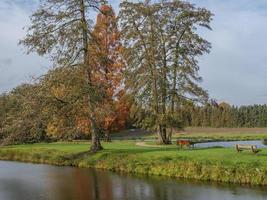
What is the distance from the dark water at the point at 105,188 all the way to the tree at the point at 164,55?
14432 mm

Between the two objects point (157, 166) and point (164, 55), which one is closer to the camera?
point (157, 166)

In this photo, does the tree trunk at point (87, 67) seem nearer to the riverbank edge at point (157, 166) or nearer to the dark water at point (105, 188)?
the riverbank edge at point (157, 166)

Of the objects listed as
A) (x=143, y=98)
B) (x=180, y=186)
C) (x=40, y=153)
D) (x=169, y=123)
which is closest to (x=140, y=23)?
(x=143, y=98)

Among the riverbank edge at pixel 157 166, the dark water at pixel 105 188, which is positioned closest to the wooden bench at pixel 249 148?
the riverbank edge at pixel 157 166

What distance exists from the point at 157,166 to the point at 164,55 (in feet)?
59.1

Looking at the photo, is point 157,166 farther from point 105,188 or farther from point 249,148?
point 249,148

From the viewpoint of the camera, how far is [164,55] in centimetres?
4938

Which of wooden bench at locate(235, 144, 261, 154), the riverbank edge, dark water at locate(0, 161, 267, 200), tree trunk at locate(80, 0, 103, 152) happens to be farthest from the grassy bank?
dark water at locate(0, 161, 267, 200)

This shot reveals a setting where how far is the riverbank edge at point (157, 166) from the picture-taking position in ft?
91.9

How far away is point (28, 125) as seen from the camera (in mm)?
39438

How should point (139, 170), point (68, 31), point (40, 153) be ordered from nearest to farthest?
point (139, 170)
point (68, 31)
point (40, 153)

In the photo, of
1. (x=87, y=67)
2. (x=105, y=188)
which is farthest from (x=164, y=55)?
(x=105, y=188)

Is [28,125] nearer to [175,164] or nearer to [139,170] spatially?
[139,170]

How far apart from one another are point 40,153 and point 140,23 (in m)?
16.1
